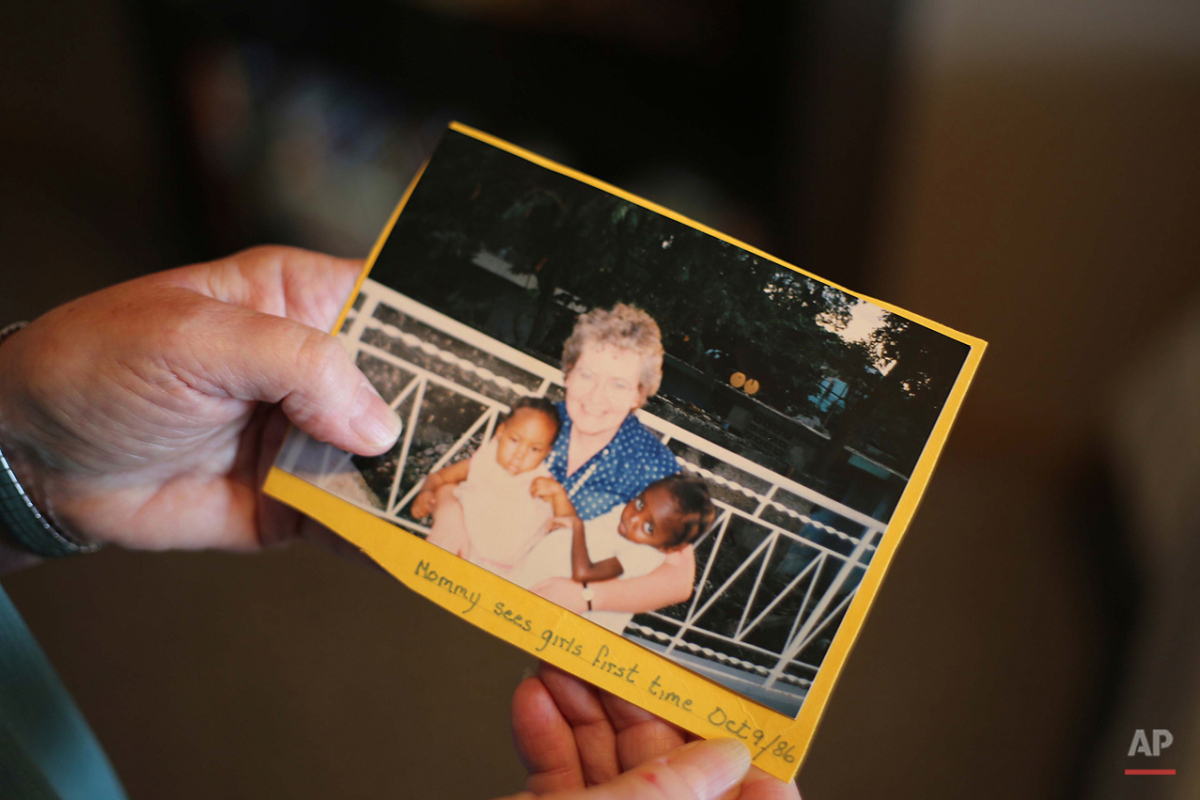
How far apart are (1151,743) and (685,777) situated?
21.5 inches

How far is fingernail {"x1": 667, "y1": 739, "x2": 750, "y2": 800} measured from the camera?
0.51 meters

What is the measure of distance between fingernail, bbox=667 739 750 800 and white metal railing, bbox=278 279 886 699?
5 centimetres

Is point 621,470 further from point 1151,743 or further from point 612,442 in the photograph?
point 1151,743

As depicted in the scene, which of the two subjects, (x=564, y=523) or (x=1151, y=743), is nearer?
(x=564, y=523)

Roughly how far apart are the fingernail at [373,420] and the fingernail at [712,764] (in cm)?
34

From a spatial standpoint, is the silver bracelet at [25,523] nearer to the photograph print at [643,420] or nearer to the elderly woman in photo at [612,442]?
the photograph print at [643,420]

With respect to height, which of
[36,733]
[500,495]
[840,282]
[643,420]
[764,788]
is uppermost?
[840,282]

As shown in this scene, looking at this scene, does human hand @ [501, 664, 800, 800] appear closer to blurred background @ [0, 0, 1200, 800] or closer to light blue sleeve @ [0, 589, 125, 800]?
blurred background @ [0, 0, 1200, 800]

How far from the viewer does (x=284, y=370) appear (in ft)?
1.83

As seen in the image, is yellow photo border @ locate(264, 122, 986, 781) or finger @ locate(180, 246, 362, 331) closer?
yellow photo border @ locate(264, 122, 986, 781)

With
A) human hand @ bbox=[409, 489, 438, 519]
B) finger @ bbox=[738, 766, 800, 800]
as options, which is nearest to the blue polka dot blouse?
human hand @ bbox=[409, 489, 438, 519]

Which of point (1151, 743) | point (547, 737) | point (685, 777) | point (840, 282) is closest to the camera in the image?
point (685, 777)

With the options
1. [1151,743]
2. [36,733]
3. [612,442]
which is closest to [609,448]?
[612,442]

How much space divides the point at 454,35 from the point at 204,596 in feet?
3.76
